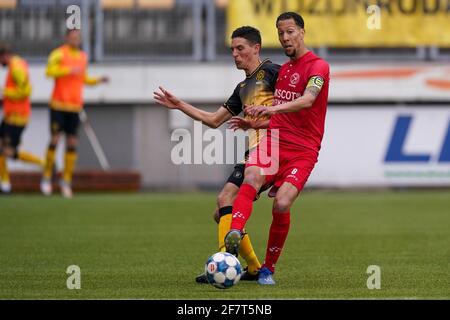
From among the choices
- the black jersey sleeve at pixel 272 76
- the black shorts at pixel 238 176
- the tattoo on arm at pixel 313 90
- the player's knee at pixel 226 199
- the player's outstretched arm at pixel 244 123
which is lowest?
the player's knee at pixel 226 199

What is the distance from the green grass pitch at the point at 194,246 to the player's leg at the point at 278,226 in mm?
136

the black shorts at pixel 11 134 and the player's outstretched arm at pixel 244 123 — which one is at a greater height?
the player's outstretched arm at pixel 244 123

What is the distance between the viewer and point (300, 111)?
31.5ft

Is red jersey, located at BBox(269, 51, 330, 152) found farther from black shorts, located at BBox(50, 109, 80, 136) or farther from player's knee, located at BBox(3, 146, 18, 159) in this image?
player's knee, located at BBox(3, 146, 18, 159)

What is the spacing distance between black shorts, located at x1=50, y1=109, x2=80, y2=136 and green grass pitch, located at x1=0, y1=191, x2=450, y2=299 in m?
1.23

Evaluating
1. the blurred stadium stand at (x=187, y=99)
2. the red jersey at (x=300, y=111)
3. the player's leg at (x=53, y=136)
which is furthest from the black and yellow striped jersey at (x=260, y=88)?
the blurred stadium stand at (x=187, y=99)

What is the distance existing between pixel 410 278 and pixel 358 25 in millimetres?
15216

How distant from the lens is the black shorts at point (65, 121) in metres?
21.3

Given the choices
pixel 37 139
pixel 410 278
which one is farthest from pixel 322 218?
pixel 37 139

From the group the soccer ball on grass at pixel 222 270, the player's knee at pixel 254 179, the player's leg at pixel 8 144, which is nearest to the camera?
the soccer ball on grass at pixel 222 270

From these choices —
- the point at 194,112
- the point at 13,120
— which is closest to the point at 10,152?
the point at 13,120

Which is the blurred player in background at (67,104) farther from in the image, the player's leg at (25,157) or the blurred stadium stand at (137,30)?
the blurred stadium stand at (137,30)

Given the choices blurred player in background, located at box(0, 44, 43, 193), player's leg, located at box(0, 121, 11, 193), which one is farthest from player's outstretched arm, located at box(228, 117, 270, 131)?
player's leg, located at box(0, 121, 11, 193)

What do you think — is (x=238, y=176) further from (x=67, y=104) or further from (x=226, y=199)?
(x=67, y=104)
